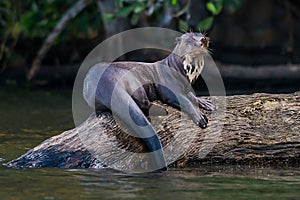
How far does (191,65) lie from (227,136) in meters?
0.47

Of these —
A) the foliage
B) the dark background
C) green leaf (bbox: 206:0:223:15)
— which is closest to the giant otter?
green leaf (bbox: 206:0:223:15)

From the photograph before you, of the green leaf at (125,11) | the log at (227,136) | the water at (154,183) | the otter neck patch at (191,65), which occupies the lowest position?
the water at (154,183)

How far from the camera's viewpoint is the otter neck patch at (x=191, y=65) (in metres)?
4.83

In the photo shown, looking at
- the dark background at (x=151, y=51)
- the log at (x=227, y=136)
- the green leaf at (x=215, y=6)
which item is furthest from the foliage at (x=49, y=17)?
the log at (x=227, y=136)

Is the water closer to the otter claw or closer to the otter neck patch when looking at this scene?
the otter claw

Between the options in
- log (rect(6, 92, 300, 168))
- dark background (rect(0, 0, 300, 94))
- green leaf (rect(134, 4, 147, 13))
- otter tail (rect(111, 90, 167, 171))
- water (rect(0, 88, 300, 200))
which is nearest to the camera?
water (rect(0, 88, 300, 200))

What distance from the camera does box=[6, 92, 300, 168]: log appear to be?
4.68m

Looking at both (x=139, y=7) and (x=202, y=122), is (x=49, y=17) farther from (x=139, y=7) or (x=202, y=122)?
(x=202, y=122)

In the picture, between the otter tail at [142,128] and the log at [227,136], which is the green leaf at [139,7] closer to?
the log at [227,136]

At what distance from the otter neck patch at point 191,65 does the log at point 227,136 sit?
0.23 meters

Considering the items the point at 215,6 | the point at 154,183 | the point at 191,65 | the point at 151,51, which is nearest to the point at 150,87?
the point at 191,65

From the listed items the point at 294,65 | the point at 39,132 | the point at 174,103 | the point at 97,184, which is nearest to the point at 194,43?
the point at 174,103

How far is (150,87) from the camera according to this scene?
4.77 metres

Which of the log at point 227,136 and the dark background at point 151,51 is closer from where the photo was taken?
the log at point 227,136
